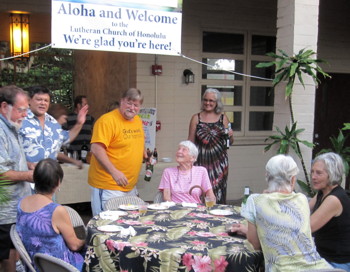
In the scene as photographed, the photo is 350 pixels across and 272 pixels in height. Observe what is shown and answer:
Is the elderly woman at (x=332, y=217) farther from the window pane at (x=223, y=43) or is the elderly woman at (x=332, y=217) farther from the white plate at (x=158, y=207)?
the window pane at (x=223, y=43)

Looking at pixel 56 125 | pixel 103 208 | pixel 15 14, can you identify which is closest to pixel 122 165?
pixel 103 208

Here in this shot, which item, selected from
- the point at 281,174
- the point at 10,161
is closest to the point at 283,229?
the point at 281,174

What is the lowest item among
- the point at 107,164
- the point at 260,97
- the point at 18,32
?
the point at 107,164

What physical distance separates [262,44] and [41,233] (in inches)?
230

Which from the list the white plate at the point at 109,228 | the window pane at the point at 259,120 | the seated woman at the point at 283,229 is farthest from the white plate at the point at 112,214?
the window pane at the point at 259,120

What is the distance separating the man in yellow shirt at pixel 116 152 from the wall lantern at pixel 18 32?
321 cm

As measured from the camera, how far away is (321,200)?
3.04 metres

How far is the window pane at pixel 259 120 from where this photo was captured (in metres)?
7.51

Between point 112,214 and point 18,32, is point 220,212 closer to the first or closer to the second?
point 112,214

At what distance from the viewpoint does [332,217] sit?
9.29ft

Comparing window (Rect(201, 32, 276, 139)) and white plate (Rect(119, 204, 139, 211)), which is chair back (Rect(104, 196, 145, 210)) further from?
window (Rect(201, 32, 276, 139))

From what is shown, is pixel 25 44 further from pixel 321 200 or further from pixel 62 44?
pixel 321 200

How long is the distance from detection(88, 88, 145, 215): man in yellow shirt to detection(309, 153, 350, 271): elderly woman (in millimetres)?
1708

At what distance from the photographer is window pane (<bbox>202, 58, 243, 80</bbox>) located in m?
7.09
